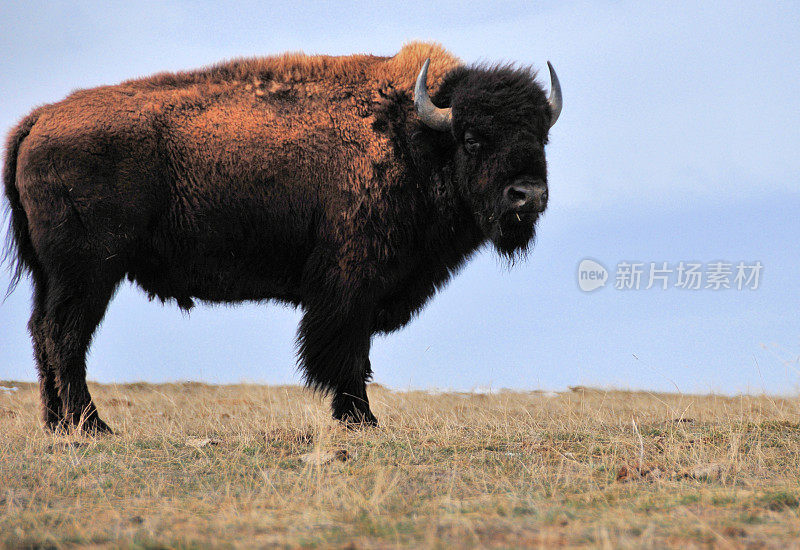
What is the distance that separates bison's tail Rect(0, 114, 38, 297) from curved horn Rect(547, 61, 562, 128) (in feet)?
17.6

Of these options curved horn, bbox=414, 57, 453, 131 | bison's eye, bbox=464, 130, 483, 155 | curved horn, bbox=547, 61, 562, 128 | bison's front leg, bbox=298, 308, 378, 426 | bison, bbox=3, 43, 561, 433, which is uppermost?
curved horn, bbox=547, 61, 562, 128

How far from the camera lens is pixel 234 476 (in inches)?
203

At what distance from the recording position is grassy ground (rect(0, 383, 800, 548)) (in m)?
→ 3.32

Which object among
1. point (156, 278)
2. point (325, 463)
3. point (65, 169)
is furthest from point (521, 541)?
point (65, 169)

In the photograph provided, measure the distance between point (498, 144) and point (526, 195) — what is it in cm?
59

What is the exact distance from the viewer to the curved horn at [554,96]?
7727 millimetres

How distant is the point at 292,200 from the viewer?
7250mm

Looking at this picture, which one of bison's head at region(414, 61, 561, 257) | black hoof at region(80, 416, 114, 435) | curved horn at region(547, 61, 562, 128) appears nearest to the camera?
bison's head at region(414, 61, 561, 257)

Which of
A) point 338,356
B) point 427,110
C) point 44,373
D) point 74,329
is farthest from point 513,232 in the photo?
point 44,373

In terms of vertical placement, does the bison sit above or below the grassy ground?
above

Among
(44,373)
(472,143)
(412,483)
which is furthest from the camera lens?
(44,373)

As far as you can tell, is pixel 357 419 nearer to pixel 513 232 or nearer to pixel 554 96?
pixel 513 232

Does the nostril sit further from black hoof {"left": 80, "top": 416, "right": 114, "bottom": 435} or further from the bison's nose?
black hoof {"left": 80, "top": 416, "right": 114, "bottom": 435}

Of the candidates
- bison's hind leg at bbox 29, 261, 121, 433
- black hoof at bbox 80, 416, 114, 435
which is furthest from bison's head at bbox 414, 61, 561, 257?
black hoof at bbox 80, 416, 114, 435
